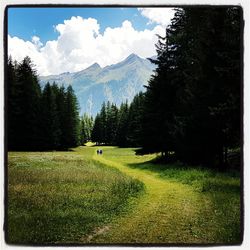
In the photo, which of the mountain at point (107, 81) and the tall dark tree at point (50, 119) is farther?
the tall dark tree at point (50, 119)

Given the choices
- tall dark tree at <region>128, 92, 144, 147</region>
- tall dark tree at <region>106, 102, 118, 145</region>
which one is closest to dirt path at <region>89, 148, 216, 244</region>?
tall dark tree at <region>106, 102, 118, 145</region>

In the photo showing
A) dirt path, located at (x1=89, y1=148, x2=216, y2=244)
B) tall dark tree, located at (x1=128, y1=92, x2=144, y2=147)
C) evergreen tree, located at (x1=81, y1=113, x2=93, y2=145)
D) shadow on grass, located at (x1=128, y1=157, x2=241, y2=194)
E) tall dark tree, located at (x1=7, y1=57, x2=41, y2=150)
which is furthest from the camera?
tall dark tree, located at (x1=128, y1=92, x2=144, y2=147)

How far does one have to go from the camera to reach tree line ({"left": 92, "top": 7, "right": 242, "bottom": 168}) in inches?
445

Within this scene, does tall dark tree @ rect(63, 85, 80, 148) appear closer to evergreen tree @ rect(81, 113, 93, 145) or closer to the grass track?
evergreen tree @ rect(81, 113, 93, 145)

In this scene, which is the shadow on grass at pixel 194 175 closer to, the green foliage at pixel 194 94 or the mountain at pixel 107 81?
the green foliage at pixel 194 94

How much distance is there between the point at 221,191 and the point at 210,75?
299 centimetres

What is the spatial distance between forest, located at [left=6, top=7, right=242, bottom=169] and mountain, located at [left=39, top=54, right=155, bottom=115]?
19cm

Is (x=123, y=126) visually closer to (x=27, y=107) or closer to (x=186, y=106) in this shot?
(x=186, y=106)

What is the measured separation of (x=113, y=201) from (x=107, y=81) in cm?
289

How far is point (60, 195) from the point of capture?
34.8 ft

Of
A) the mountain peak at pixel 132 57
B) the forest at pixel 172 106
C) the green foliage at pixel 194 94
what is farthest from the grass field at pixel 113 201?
the mountain peak at pixel 132 57

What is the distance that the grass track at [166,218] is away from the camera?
9820mm

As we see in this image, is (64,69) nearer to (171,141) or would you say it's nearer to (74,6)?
(74,6)

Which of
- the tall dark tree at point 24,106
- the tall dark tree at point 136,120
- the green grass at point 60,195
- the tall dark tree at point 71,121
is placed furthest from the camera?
the tall dark tree at point 136,120
